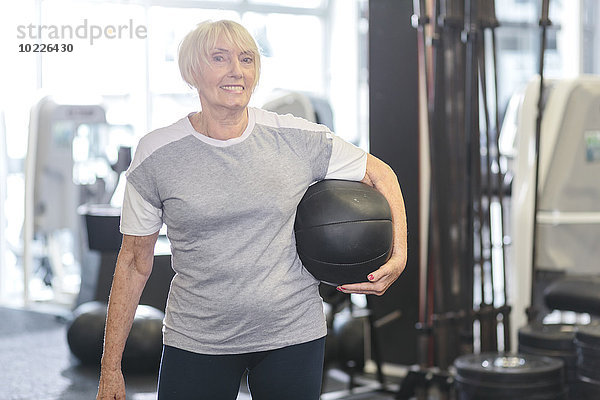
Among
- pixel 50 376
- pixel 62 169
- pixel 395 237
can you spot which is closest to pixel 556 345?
pixel 395 237

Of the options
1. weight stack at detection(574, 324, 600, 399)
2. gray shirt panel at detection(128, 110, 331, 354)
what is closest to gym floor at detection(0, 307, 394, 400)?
weight stack at detection(574, 324, 600, 399)

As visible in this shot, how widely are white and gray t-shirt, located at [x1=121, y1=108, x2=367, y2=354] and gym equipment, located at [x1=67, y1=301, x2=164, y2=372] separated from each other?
2.09 meters

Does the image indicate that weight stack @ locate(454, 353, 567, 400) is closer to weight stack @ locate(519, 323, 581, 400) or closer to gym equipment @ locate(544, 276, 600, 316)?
weight stack @ locate(519, 323, 581, 400)

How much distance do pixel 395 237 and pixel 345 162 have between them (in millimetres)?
198

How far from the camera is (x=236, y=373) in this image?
1735 mm

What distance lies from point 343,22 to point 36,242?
3607 mm

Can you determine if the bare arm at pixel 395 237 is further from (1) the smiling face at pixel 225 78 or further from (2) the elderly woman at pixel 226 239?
(1) the smiling face at pixel 225 78

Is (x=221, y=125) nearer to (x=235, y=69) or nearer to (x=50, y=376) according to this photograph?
(x=235, y=69)

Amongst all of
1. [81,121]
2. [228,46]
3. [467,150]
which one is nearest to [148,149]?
[228,46]

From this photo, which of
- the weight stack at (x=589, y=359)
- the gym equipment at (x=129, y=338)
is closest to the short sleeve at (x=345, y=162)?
the weight stack at (x=589, y=359)

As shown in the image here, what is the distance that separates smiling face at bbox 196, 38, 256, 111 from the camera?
1.63 m

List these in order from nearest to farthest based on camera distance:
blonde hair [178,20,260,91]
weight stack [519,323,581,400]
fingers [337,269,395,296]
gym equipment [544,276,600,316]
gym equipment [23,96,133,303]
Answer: blonde hair [178,20,260,91] < fingers [337,269,395,296] < weight stack [519,323,581,400] < gym equipment [544,276,600,316] < gym equipment [23,96,133,303]

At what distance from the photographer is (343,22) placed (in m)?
8.06

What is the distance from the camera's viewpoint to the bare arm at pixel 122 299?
5.66 feet
